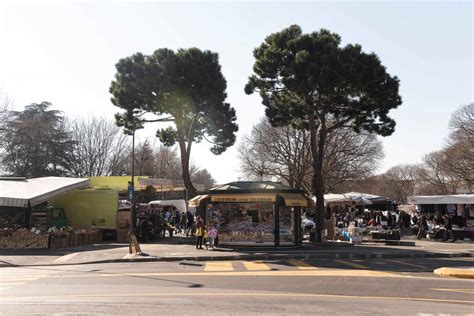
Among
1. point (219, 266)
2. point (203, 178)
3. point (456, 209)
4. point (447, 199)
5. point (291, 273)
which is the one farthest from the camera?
point (203, 178)

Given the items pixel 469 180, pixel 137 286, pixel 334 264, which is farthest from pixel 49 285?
pixel 469 180

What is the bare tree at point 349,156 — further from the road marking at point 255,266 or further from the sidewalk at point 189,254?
the road marking at point 255,266

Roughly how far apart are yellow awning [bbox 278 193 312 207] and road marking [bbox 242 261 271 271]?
5.29m

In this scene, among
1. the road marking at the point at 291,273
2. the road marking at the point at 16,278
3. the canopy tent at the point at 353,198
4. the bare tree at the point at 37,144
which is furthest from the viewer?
the bare tree at the point at 37,144

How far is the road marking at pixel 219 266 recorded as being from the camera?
17.1 m

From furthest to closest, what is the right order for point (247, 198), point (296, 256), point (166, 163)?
point (166, 163), point (247, 198), point (296, 256)

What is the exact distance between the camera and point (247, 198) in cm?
2445

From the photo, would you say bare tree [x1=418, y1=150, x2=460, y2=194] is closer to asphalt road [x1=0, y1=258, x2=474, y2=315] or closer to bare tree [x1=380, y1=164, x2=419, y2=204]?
bare tree [x1=380, y1=164, x2=419, y2=204]

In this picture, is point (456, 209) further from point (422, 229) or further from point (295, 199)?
point (295, 199)

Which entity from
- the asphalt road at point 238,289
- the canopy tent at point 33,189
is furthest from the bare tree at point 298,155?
the asphalt road at point 238,289

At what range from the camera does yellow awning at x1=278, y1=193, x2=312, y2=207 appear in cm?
2409

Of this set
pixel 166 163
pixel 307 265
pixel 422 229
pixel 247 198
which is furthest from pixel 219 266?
pixel 166 163

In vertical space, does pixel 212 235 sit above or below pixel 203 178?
below

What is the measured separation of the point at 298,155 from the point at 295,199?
29.5 metres
